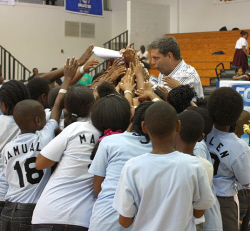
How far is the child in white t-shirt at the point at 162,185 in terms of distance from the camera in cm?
166

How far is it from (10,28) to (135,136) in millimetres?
12610

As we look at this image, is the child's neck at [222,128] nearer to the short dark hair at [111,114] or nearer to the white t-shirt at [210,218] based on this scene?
the white t-shirt at [210,218]

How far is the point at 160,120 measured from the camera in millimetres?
1688

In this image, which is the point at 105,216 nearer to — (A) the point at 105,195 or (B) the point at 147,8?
(A) the point at 105,195

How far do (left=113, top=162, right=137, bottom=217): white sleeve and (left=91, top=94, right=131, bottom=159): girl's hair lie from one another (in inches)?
16.7

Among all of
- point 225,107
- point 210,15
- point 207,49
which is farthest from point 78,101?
point 210,15

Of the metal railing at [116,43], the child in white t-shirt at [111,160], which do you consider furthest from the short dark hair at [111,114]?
the metal railing at [116,43]

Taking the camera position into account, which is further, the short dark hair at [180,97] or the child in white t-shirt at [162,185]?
the short dark hair at [180,97]

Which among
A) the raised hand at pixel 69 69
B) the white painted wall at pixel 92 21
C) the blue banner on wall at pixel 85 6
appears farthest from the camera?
the white painted wall at pixel 92 21

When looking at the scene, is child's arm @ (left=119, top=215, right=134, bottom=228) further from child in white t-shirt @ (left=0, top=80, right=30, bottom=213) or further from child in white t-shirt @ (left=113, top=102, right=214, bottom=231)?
child in white t-shirt @ (left=0, top=80, right=30, bottom=213)

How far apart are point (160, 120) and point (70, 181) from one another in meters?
0.67

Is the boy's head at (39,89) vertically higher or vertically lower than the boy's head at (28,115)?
higher

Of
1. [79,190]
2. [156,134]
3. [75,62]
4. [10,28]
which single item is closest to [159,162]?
[156,134]

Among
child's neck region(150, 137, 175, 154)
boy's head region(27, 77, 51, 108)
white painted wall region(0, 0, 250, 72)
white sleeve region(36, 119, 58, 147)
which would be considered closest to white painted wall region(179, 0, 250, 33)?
white painted wall region(0, 0, 250, 72)
